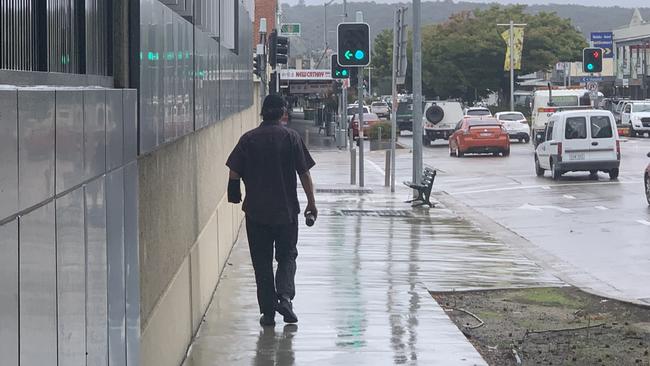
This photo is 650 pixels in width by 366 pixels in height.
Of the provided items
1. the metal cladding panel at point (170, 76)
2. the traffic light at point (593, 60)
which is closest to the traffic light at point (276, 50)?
the metal cladding panel at point (170, 76)

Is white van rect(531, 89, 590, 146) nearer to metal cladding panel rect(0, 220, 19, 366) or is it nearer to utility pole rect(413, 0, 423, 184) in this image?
utility pole rect(413, 0, 423, 184)

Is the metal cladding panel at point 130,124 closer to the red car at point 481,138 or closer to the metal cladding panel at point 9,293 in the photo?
the metal cladding panel at point 9,293

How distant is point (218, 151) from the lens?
13.2 m

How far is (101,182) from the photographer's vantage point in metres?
5.05

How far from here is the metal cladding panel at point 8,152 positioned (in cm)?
333

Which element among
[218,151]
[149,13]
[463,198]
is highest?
[149,13]

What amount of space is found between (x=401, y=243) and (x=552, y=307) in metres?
5.02

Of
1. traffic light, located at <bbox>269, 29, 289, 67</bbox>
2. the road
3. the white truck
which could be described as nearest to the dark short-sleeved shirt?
the road

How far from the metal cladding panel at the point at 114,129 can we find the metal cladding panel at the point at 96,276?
0.25 m

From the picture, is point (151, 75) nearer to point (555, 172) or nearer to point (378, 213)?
point (378, 213)

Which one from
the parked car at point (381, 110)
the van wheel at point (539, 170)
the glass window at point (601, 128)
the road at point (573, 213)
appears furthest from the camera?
the parked car at point (381, 110)

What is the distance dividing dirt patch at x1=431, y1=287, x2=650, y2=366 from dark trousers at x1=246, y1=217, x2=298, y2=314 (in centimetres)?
159

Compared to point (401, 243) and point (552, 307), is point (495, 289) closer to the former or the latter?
point (552, 307)

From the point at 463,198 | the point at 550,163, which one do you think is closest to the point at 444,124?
the point at 550,163
